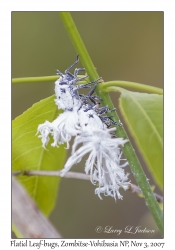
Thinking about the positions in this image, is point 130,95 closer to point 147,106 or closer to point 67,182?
point 147,106

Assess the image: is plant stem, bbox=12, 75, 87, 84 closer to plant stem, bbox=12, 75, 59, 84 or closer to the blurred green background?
plant stem, bbox=12, 75, 59, 84

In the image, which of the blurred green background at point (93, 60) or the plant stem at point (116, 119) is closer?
the plant stem at point (116, 119)

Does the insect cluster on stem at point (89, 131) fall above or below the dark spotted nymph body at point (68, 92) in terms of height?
below

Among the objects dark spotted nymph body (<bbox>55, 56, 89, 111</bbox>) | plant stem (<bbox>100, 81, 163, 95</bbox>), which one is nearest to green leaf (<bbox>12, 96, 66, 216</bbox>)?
dark spotted nymph body (<bbox>55, 56, 89, 111</bbox>)

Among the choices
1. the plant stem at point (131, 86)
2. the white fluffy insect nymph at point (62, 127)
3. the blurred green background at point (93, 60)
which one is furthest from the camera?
the blurred green background at point (93, 60)

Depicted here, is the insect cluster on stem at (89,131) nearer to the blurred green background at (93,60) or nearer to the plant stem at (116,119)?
the plant stem at (116,119)

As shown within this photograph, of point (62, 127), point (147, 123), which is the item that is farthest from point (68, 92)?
point (147, 123)

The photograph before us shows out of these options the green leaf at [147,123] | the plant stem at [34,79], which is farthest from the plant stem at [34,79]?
the green leaf at [147,123]

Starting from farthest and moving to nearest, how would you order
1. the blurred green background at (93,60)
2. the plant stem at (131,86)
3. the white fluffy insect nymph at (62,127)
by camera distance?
the blurred green background at (93,60)
the white fluffy insect nymph at (62,127)
the plant stem at (131,86)
